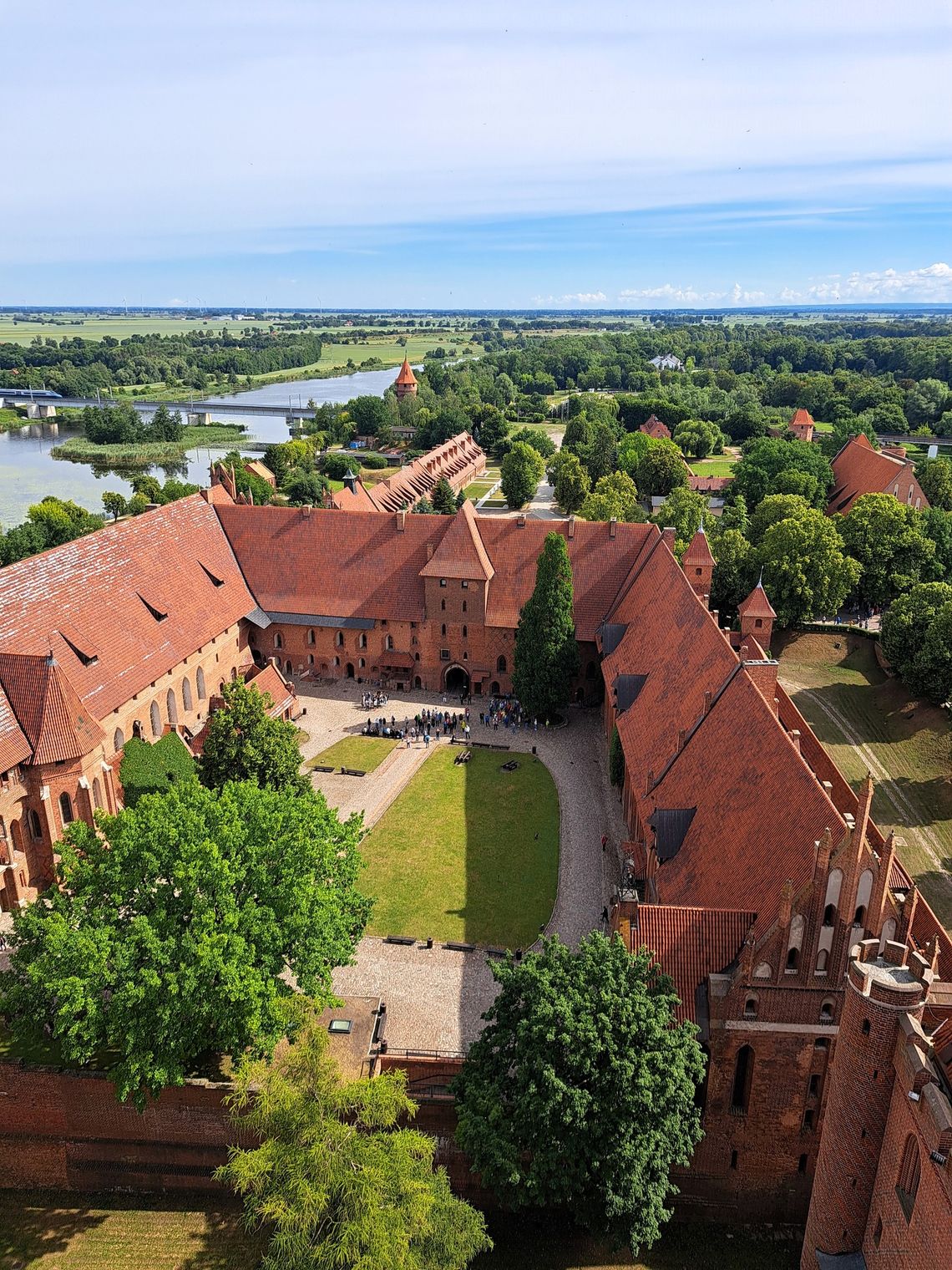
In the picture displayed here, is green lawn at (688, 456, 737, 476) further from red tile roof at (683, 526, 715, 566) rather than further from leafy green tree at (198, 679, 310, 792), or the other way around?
leafy green tree at (198, 679, 310, 792)

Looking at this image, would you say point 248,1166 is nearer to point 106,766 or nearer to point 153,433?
point 106,766

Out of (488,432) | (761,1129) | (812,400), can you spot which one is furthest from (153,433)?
(761,1129)

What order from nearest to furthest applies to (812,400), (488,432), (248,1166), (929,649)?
(248,1166)
(929,649)
(488,432)
(812,400)

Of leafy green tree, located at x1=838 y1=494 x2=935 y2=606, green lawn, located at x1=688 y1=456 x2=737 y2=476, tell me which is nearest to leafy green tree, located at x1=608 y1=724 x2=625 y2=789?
leafy green tree, located at x1=838 y1=494 x2=935 y2=606

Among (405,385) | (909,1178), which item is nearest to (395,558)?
(909,1178)

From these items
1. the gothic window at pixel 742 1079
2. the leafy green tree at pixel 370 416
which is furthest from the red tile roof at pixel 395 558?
the leafy green tree at pixel 370 416

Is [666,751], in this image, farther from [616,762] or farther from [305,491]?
[305,491]
